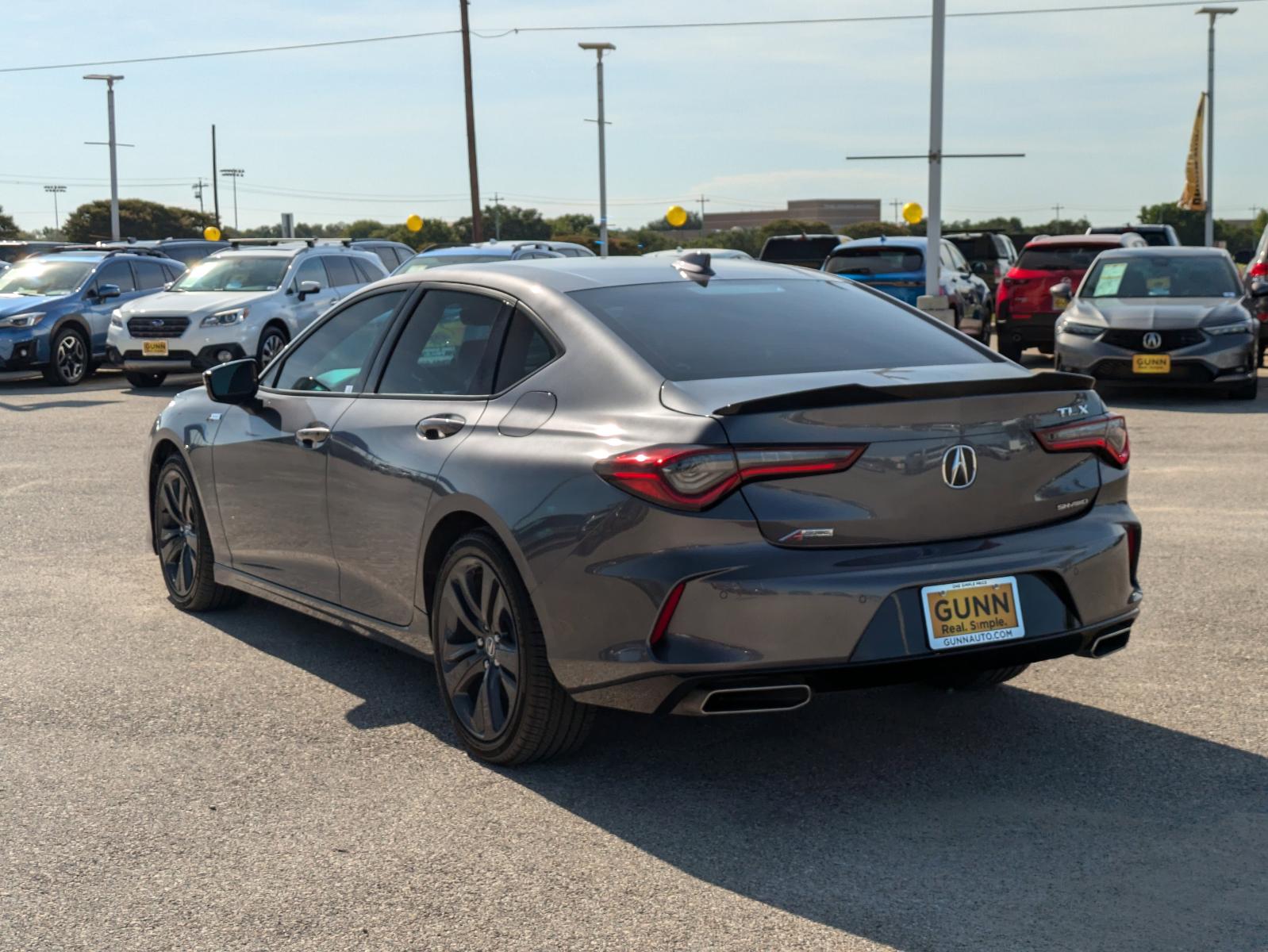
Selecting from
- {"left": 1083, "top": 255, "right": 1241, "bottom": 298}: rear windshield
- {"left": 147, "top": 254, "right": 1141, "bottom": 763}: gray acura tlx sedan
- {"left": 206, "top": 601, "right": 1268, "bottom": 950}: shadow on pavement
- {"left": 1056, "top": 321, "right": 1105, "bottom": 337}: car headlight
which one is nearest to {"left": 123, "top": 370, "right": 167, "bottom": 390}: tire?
{"left": 1056, "top": 321, "right": 1105, "bottom": 337}: car headlight

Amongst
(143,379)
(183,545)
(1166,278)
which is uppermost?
(1166,278)

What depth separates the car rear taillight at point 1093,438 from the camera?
4637 millimetres

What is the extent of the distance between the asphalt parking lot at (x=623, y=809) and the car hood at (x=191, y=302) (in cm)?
1337

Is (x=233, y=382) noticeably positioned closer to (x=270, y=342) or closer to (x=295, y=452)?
(x=295, y=452)

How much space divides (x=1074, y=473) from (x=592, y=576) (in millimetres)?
1478

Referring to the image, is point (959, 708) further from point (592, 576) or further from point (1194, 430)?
point (1194, 430)

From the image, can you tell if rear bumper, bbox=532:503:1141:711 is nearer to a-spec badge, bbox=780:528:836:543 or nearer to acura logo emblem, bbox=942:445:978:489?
a-spec badge, bbox=780:528:836:543

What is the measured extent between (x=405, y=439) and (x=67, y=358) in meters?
17.4

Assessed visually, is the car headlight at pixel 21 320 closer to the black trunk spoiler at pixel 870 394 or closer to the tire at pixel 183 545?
the tire at pixel 183 545

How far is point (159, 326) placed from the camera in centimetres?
1978

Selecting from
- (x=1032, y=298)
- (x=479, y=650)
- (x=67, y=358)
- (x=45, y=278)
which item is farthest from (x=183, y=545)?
(x=45, y=278)

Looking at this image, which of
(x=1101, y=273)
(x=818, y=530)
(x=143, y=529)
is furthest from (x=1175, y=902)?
(x=1101, y=273)

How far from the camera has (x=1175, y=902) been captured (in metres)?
3.80

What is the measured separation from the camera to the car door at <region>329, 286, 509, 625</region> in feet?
16.9
